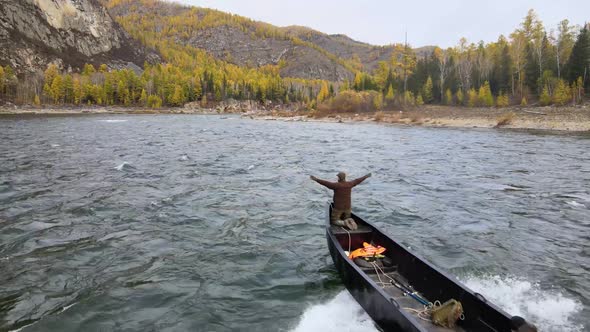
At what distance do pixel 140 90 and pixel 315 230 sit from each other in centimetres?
15999

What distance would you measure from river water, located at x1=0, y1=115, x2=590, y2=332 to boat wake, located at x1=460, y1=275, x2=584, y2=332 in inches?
1.7

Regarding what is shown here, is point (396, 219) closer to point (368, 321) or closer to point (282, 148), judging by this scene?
point (368, 321)

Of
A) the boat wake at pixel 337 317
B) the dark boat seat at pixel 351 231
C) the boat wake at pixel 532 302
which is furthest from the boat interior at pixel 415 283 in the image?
the boat wake at pixel 532 302

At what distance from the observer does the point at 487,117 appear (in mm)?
66312

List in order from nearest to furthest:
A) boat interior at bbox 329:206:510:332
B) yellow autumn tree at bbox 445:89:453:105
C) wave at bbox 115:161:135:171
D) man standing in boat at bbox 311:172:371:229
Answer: boat interior at bbox 329:206:510:332 < man standing in boat at bbox 311:172:371:229 < wave at bbox 115:161:135:171 < yellow autumn tree at bbox 445:89:453:105

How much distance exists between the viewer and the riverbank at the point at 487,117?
5553 cm

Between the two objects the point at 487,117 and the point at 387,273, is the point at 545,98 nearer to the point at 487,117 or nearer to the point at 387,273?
the point at 487,117

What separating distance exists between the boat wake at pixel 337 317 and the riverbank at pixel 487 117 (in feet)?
186

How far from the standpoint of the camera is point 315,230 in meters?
14.1

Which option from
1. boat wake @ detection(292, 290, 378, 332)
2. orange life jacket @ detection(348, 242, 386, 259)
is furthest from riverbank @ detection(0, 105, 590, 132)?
boat wake @ detection(292, 290, 378, 332)

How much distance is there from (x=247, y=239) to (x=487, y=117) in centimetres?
6541

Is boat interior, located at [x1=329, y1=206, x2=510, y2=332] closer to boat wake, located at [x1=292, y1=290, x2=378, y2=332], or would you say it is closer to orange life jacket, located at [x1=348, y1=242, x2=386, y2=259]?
orange life jacket, located at [x1=348, y1=242, x2=386, y2=259]

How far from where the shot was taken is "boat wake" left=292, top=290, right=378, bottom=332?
25.5 ft

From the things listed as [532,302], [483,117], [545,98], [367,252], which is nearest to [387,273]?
[367,252]
